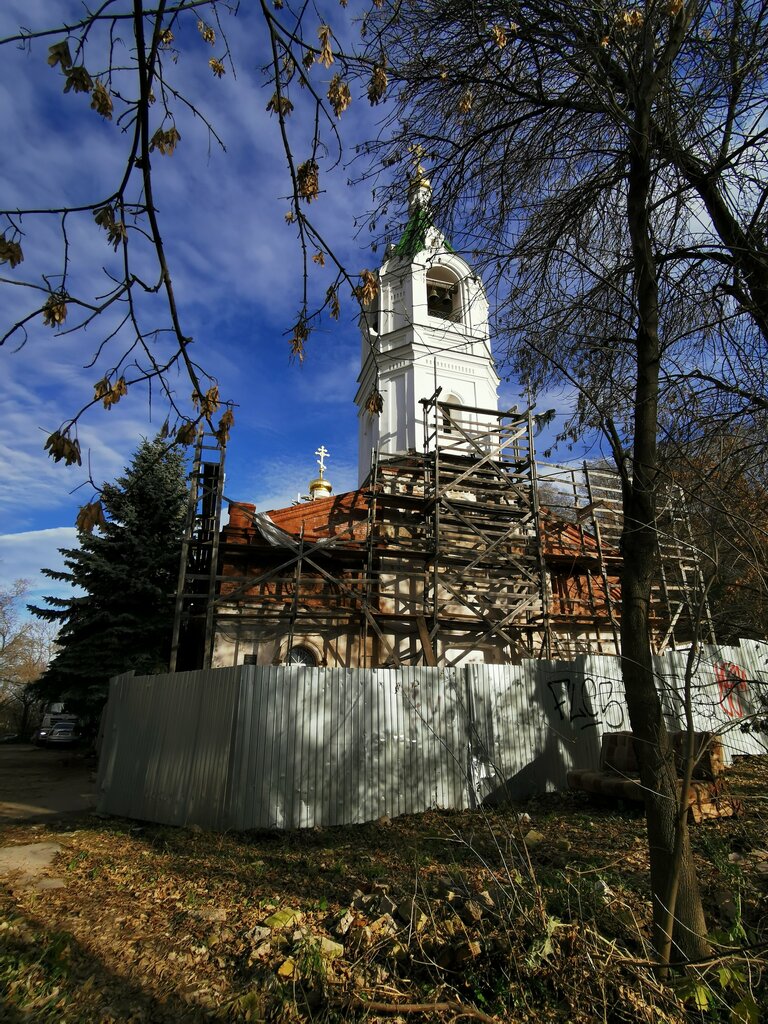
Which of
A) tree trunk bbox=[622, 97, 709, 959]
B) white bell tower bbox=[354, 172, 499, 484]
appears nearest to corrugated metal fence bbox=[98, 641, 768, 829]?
tree trunk bbox=[622, 97, 709, 959]

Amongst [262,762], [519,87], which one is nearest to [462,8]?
[519,87]

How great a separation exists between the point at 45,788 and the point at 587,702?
12993 millimetres

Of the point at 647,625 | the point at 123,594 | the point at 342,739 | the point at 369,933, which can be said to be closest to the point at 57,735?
the point at 123,594

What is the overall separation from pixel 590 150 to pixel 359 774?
8653 millimetres

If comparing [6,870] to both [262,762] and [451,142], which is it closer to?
[262,762]

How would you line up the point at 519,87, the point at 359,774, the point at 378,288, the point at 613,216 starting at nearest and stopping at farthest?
the point at 378,288, the point at 519,87, the point at 613,216, the point at 359,774

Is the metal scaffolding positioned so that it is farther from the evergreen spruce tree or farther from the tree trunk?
the tree trunk

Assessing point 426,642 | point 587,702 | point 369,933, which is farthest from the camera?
point 426,642

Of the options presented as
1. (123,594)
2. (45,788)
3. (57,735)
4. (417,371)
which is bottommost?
(45,788)

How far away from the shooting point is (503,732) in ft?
32.9

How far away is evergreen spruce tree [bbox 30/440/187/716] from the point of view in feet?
55.8

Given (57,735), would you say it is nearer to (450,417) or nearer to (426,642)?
(426,642)

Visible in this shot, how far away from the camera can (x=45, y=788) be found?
14.5 metres

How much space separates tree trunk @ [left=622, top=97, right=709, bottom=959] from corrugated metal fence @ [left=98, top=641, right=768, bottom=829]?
3.36 m
